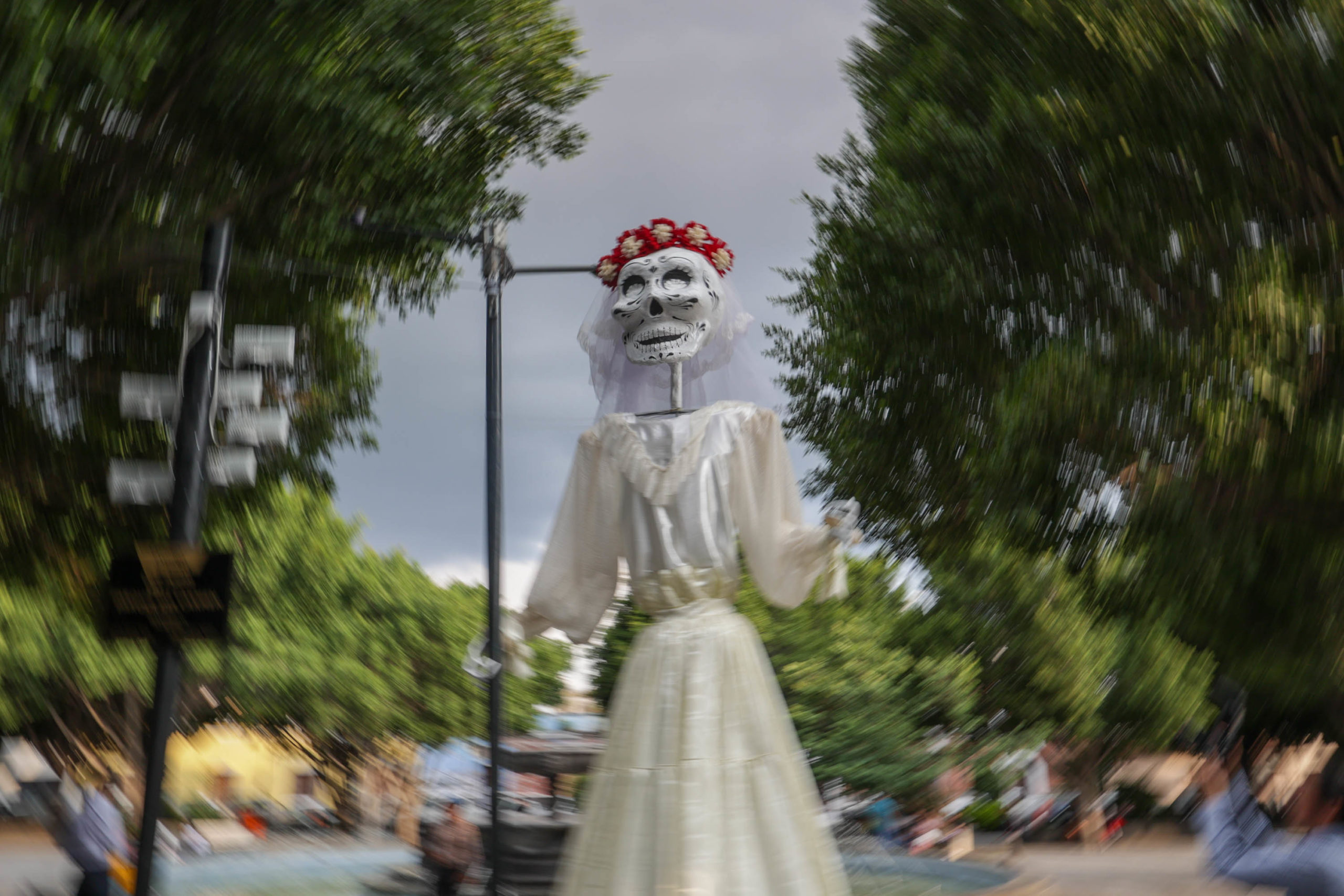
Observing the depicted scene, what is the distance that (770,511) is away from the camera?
3.75 m

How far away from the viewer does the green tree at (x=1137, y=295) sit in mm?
6199

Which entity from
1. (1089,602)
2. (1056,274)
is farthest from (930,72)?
(1089,602)

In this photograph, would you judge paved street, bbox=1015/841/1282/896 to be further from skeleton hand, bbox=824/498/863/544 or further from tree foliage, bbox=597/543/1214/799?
skeleton hand, bbox=824/498/863/544

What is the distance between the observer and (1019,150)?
788cm

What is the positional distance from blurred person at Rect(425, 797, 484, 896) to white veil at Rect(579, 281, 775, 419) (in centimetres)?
946

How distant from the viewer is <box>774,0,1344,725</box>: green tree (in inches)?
244

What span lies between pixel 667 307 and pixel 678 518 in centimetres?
87

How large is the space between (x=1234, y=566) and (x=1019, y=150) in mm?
3320

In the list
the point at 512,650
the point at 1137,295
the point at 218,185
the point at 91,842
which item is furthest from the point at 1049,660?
the point at 512,650

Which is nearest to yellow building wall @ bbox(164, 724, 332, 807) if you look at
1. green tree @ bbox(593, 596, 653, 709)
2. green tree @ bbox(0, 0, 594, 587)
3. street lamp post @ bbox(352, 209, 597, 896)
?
green tree @ bbox(593, 596, 653, 709)

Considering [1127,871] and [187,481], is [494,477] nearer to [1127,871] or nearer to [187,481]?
[187,481]

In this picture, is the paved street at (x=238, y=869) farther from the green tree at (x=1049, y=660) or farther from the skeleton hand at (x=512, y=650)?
the green tree at (x=1049, y=660)

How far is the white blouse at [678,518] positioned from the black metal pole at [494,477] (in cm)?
159

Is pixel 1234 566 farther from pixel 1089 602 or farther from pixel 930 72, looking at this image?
pixel 930 72
